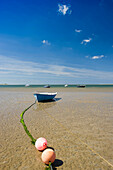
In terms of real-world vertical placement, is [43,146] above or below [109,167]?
above

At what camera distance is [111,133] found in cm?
599

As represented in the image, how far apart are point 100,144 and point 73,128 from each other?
6.20 feet

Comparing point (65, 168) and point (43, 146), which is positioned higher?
point (43, 146)

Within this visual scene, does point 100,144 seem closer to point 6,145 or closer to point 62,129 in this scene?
point 62,129

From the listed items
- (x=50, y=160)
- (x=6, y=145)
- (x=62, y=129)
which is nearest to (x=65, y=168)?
(x=50, y=160)

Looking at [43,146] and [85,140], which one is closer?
[43,146]

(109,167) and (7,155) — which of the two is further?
(7,155)

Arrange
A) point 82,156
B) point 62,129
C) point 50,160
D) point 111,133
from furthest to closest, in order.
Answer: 1. point 62,129
2. point 111,133
3. point 82,156
4. point 50,160

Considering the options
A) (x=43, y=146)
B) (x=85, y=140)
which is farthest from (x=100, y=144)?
(x=43, y=146)

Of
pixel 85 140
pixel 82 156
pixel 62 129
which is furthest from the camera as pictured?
pixel 62 129

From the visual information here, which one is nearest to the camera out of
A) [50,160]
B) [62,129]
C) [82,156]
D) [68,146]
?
[50,160]

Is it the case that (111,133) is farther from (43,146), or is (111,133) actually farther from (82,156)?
(43,146)

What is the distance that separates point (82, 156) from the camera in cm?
411

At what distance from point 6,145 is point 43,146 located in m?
1.59
